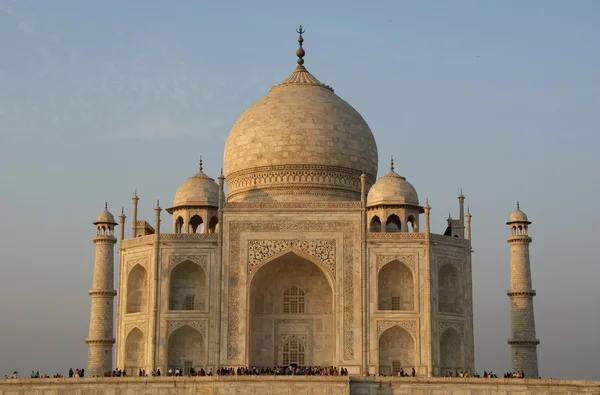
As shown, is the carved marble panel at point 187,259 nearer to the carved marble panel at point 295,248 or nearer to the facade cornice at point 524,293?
the carved marble panel at point 295,248

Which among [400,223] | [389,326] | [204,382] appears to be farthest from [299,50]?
[204,382]

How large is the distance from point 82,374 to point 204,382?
5.20 metres

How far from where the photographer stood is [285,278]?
100ft

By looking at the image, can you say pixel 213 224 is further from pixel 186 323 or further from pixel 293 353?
pixel 293 353

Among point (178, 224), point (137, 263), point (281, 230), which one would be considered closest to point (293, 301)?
point (281, 230)

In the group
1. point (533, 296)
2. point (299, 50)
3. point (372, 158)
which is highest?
point (299, 50)

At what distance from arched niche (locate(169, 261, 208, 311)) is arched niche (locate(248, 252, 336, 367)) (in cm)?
157

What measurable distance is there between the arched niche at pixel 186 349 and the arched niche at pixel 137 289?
156cm

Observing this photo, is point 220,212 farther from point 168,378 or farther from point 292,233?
point 168,378

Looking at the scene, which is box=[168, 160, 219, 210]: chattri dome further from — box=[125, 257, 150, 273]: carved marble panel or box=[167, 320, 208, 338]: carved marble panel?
box=[167, 320, 208, 338]: carved marble panel

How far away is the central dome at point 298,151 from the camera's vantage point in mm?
32312

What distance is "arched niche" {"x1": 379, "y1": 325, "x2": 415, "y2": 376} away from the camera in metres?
28.9

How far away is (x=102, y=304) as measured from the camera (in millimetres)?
31516

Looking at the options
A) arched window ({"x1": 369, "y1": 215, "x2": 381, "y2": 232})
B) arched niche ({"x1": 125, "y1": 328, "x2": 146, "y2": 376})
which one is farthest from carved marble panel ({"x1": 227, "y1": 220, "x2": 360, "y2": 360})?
arched niche ({"x1": 125, "y1": 328, "x2": 146, "y2": 376})
